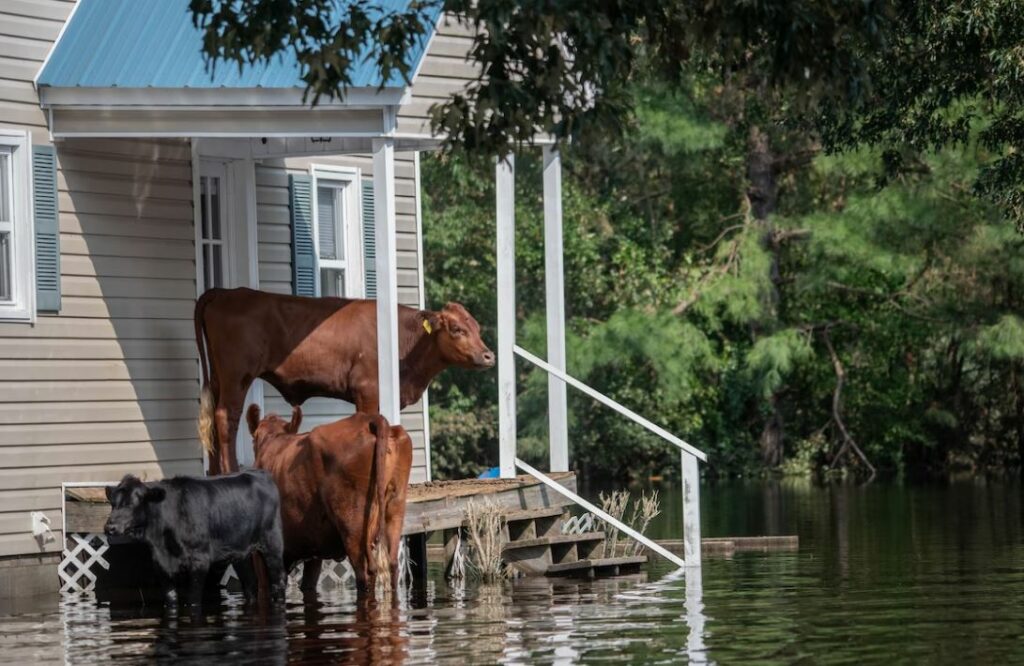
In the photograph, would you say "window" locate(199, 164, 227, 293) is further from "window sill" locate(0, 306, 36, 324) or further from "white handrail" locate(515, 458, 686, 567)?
"white handrail" locate(515, 458, 686, 567)

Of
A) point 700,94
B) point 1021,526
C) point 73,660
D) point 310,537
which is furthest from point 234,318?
point 700,94

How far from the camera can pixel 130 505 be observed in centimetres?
1420

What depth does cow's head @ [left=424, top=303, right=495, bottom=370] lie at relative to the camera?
17.0 metres

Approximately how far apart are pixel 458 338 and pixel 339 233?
292cm

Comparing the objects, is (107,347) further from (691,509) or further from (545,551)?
(691,509)

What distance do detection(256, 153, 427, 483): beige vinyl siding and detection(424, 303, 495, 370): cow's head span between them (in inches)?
87.8

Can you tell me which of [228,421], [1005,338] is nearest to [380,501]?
[228,421]

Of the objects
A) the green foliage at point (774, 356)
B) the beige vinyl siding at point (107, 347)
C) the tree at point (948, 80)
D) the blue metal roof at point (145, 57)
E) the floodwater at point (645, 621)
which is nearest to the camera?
the floodwater at point (645, 621)

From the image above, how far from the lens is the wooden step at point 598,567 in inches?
666

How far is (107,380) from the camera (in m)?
16.7

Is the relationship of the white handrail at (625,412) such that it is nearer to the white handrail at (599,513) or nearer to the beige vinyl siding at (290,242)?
the white handrail at (599,513)

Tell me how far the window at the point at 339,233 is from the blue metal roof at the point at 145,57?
8.97 feet

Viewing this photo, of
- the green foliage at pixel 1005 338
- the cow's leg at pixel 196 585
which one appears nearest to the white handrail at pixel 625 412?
the cow's leg at pixel 196 585

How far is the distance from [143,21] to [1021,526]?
12262mm
